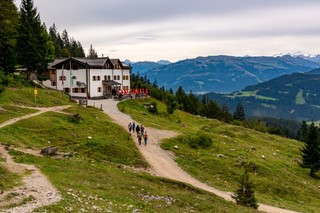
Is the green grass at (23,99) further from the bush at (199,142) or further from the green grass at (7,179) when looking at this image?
the green grass at (7,179)

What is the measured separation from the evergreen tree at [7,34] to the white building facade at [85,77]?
17.4 m

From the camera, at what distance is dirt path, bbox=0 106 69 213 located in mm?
20172

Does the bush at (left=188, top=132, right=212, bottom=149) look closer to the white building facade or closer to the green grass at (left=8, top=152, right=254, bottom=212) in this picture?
the green grass at (left=8, top=152, right=254, bottom=212)

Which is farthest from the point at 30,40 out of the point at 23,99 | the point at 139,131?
the point at 139,131

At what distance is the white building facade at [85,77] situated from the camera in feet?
298

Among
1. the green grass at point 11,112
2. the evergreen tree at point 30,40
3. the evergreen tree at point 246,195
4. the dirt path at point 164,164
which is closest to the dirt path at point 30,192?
the dirt path at point 164,164

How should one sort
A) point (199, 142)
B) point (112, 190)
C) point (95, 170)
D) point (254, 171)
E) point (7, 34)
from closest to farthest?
point (112, 190) → point (95, 170) → point (254, 171) → point (199, 142) → point (7, 34)

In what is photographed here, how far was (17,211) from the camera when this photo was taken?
1878 cm

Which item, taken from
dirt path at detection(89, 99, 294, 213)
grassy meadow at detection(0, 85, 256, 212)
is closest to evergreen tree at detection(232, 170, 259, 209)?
grassy meadow at detection(0, 85, 256, 212)

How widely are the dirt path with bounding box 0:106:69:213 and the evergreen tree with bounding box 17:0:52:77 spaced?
54.5 metres

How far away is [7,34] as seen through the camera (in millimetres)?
72562

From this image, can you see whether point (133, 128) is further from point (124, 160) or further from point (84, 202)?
point (84, 202)

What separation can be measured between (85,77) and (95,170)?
61.6m

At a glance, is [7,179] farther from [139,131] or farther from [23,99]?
[23,99]
